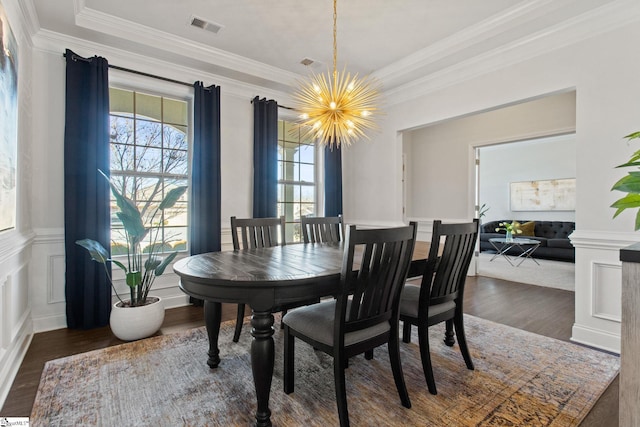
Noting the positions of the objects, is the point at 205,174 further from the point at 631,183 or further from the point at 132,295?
the point at 631,183

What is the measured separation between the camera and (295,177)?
4879mm

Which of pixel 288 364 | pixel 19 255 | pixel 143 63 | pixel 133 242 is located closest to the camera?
pixel 288 364

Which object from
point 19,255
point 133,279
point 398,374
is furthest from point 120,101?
point 398,374

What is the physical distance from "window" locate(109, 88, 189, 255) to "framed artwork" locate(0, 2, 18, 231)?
112cm

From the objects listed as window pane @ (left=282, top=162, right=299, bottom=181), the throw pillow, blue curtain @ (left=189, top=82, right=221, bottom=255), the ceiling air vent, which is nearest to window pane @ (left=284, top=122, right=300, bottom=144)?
window pane @ (left=282, top=162, right=299, bottom=181)

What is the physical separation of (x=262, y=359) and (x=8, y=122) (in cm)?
228

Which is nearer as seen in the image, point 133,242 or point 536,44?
point 133,242

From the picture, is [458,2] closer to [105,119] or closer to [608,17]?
[608,17]

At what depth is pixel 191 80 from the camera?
12.5 ft

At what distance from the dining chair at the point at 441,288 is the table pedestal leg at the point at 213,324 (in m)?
1.26

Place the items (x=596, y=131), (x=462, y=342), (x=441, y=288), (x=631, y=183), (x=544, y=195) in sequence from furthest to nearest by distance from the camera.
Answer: (x=544, y=195), (x=596, y=131), (x=462, y=342), (x=441, y=288), (x=631, y=183)

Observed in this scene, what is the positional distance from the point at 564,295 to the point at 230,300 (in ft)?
14.7

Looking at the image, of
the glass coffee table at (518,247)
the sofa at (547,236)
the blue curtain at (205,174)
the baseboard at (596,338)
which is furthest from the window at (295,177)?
the sofa at (547,236)

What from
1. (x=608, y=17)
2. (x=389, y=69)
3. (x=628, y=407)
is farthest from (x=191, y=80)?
(x=628, y=407)
